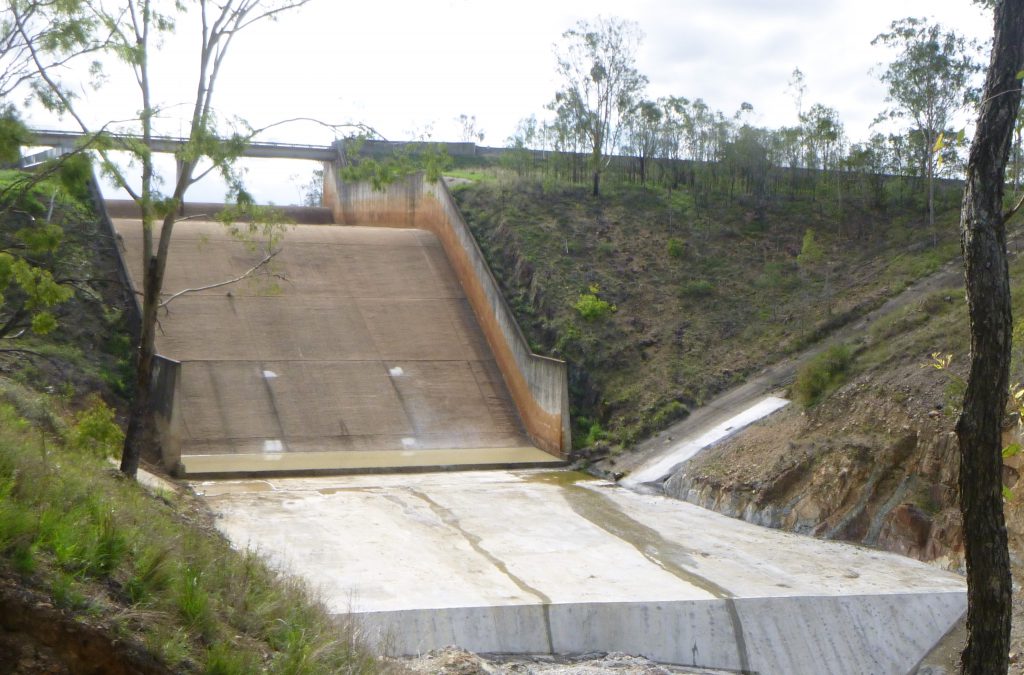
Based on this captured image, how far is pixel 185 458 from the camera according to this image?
1564cm

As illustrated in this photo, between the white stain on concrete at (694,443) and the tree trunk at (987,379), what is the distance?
10.3 m

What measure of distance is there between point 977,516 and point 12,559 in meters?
4.73

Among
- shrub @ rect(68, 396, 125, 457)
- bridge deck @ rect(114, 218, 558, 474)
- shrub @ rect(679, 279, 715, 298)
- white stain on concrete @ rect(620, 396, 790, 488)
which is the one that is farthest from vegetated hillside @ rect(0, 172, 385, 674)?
shrub @ rect(679, 279, 715, 298)

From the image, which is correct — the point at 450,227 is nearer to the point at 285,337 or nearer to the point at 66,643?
the point at 285,337

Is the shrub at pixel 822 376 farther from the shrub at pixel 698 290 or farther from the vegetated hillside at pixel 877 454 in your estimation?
the shrub at pixel 698 290

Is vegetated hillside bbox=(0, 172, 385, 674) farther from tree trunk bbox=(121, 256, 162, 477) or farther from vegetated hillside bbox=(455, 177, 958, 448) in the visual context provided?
vegetated hillside bbox=(455, 177, 958, 448)

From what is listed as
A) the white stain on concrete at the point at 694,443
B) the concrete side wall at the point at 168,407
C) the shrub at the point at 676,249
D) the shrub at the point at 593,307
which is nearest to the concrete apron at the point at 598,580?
the concrete side wall at the point at 168,407

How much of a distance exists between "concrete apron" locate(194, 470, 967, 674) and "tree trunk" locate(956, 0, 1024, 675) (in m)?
4.10

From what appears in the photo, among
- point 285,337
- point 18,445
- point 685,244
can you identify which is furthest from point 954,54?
point 18,445

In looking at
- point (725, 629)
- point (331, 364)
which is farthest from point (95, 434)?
point (331, 364)

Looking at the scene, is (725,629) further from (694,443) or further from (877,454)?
(694,443)

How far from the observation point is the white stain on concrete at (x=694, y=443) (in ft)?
50.0

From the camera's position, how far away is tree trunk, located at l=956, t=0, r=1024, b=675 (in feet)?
15.7

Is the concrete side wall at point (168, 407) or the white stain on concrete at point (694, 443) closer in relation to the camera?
the concrete side wall at point (168, 407)
